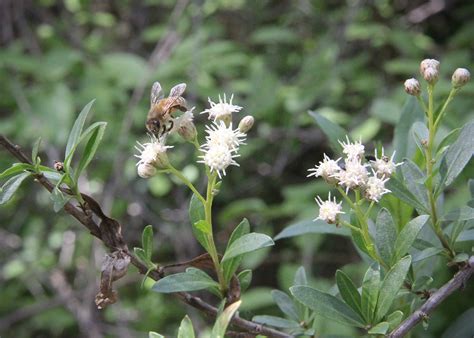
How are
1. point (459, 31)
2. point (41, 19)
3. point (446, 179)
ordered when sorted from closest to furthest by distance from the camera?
point (446, 179) < point (459, 31) < point (41, 19)

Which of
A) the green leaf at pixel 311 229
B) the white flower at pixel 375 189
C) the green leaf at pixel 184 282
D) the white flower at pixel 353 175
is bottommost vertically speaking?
the green leaf at pixel 311 229

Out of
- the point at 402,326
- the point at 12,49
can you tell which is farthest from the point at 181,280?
the point at 12,49

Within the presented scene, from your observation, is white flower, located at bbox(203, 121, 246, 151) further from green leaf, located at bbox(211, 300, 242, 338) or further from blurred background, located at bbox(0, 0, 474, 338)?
blurred background, located at bbox(0, 0, 474, 338)

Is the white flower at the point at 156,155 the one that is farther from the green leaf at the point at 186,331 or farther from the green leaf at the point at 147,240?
the green leaf at the point at 186,331

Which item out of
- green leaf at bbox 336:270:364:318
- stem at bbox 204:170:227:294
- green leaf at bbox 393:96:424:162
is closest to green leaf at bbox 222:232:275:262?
stem at bbox 204:170:227:294

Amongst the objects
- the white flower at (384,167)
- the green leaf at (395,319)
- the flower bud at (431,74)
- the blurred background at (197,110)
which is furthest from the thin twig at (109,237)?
the blurred background at (197,110)

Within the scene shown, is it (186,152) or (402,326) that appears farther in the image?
(186,152)

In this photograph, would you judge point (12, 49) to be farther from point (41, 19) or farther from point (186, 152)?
point (186, 152)
